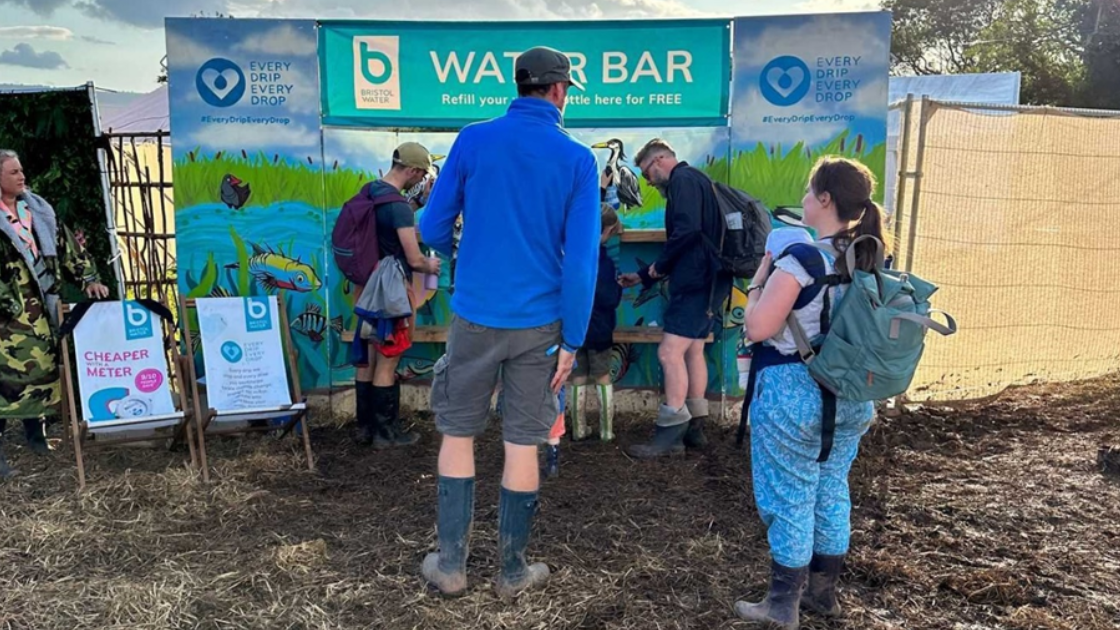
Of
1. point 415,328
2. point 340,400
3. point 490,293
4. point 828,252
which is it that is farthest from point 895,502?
point 340,400

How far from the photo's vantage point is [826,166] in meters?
2.70

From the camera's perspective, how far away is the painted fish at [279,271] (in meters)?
5.56

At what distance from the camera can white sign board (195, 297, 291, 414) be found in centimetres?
490

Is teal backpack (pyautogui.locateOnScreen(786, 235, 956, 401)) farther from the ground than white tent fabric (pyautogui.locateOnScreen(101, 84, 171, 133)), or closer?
closer

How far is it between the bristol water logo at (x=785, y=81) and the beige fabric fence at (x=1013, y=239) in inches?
39.7

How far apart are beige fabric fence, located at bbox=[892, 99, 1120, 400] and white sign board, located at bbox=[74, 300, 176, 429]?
192 inches

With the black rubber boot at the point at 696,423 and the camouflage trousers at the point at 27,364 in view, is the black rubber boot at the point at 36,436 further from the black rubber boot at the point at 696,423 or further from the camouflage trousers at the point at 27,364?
the black rubber boot at the point at 696,423

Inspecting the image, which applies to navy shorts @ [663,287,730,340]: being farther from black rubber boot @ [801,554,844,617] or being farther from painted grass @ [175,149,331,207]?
painted grass @ [175,149,331,207]

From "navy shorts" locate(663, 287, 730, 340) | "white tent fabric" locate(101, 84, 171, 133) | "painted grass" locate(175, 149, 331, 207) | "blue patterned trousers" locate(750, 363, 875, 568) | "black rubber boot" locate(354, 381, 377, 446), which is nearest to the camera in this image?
"blue patterned trousers" locate(750, 363, 875, 568)

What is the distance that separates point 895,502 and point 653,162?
2279 millimetres

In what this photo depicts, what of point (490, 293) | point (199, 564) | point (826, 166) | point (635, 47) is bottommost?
point (199, 564)

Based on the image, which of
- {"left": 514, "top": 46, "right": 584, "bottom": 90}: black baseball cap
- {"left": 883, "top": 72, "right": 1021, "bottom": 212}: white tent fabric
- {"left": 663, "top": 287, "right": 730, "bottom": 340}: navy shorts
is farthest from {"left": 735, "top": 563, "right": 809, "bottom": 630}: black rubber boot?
{"left": 883, "top": 72, "right": 1021, "bottom": 212}: white tent fabric

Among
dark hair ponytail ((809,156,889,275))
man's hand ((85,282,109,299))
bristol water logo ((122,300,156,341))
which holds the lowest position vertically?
bristol water logo ((122,300,156,341))

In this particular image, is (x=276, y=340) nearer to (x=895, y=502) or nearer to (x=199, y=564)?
(x=199, y=564)
